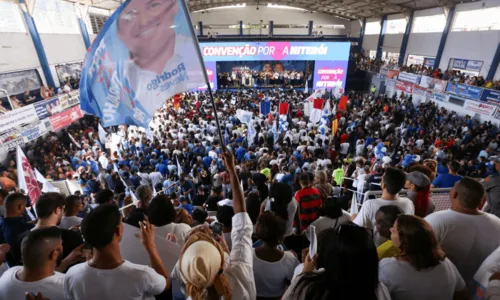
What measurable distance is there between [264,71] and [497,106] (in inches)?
616

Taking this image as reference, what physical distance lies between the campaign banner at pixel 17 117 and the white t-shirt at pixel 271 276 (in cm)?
1087

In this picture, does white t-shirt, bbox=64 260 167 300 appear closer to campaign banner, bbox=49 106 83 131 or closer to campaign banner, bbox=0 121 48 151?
campaign banner, bbox=0 121 48 151

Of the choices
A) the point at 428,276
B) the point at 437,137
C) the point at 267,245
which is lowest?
the point at 437,137

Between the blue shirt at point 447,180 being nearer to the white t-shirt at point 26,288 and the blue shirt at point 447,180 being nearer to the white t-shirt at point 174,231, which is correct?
the white t-shirt at point 174,231

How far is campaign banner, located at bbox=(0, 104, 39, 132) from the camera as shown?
29.9ft

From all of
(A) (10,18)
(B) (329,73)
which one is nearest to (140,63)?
(A) (10,18)

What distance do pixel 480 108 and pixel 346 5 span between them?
16095mm

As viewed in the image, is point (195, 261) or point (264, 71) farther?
point (264, 71)

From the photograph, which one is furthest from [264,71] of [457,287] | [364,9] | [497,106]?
[457,287]

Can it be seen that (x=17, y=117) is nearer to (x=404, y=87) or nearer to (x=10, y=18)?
(x=10, y=18)

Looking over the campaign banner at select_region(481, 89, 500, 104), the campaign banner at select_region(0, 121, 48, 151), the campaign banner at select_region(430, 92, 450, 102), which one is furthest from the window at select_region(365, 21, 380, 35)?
the campaign banner at select_region(0, 121, 48, 151)

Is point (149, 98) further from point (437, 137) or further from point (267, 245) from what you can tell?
point (437, 137)

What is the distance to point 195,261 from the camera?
1.14 meters

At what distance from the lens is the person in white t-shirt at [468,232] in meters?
1.91
